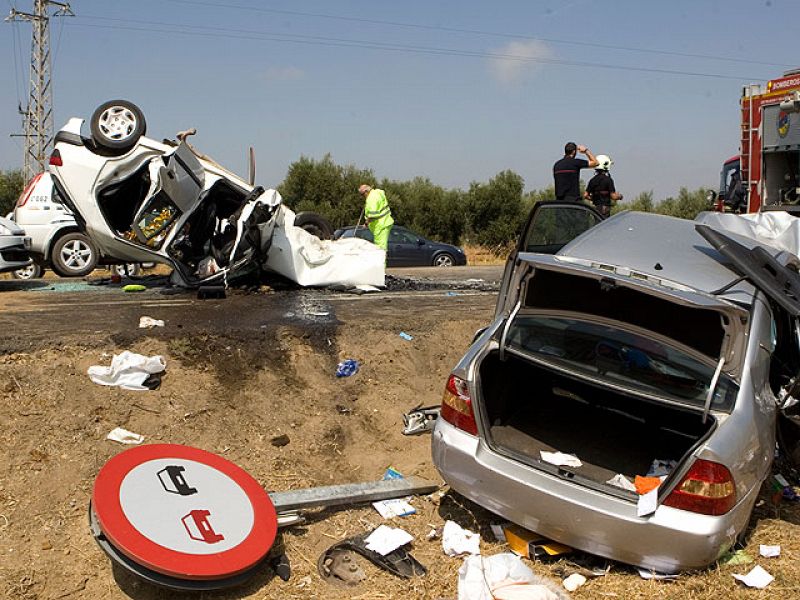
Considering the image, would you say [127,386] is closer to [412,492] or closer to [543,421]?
[412,492]

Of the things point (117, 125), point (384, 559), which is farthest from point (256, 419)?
point (117, 125)

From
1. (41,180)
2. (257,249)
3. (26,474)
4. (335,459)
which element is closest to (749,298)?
(335,459)

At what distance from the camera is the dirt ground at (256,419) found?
12.5 ft

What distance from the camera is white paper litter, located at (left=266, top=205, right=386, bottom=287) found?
9.69m

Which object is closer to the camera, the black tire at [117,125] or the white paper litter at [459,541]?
the white paper litter at [459,541]

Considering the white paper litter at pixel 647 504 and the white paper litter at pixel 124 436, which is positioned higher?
the white paper litter at pixel 647 504

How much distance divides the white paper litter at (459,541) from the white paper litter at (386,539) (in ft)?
0.69

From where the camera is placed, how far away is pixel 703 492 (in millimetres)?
3432

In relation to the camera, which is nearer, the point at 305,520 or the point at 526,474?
the point at 526,474

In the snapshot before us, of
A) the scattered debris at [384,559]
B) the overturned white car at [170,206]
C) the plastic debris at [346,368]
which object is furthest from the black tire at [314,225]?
the scattered debris at [384,559]

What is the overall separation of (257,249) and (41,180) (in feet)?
18.1

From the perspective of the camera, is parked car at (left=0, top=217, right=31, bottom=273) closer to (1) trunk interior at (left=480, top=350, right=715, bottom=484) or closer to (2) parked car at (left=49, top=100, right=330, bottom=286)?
(2) parked car at (left=49, top=100, right=330, bottom=286)

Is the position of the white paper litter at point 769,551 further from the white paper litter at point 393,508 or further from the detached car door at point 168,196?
the detached car door at point 168,196

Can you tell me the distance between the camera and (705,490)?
3428 mm
